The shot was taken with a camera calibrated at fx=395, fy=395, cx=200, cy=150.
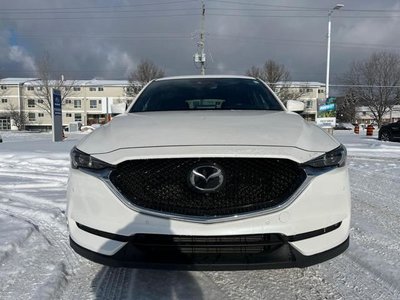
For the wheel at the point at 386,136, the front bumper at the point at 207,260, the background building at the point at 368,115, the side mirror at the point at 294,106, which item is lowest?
the background building at the point at 368,115

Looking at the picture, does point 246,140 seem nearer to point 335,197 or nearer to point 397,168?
point 335,197

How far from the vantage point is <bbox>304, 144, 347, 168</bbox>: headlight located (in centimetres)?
247

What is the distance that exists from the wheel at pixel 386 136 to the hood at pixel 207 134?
2150 centimetres

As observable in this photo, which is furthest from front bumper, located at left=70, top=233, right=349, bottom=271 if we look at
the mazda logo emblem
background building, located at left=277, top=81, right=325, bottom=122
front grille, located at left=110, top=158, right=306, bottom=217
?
background building, located at left=277, top=81, right=325, bottom=122

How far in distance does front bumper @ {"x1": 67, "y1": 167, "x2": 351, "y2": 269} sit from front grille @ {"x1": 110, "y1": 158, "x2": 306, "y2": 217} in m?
0.07

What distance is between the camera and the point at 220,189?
2371 mm

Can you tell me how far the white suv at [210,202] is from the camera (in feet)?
7.62

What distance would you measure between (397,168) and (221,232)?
7.97 meters

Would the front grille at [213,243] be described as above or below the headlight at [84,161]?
below

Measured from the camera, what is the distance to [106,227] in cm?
241

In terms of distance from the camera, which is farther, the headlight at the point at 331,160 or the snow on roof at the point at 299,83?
the snow on roof at the point at 299,83

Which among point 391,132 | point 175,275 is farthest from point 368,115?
point 175,275

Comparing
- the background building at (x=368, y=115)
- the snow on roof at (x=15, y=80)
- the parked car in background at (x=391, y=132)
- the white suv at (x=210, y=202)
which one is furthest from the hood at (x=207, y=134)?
the snow on roof at (x=15, y=80)

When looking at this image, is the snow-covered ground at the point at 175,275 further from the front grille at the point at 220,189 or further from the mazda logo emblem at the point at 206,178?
the mazda logo emblem at the point at 206,178
